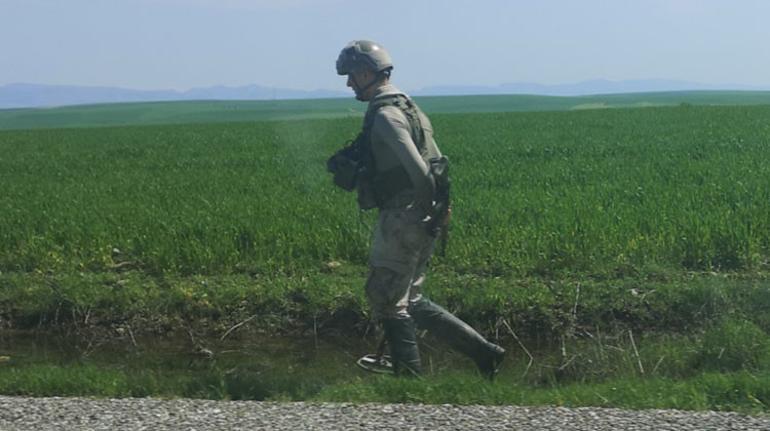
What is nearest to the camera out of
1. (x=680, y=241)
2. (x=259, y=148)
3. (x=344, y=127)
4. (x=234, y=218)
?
(x=680, y=241)

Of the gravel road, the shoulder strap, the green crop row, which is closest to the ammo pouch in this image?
the shoulder strap

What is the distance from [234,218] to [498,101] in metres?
93.8

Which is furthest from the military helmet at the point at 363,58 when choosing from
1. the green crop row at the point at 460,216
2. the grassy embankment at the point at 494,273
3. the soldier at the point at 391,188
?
the green crop row at the point at 460,216

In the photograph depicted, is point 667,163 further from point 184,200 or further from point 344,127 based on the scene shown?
point 344,127

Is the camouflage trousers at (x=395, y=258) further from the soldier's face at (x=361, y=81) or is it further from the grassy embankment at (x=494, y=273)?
the soldier's face at (x=361, y=81)

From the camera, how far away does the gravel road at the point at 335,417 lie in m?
4.59

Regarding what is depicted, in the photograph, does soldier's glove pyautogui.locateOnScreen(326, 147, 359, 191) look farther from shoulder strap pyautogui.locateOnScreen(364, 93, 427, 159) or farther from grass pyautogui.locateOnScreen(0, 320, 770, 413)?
grass pyautogui.locateOnScreen(0, 320, 770, 413)

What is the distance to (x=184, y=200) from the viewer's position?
14195 mm

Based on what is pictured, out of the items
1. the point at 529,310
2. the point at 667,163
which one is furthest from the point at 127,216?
the point at 667,163

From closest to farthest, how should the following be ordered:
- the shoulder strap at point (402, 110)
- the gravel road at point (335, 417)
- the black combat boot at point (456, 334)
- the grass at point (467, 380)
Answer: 1. the gravel road at point (335, 417)
2. the grass at point (467, 380)
3. the shoulder strap at point (402, 110)
4. the black combat boot at point (456, 334)

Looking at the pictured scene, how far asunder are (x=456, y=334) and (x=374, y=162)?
129 centimetres

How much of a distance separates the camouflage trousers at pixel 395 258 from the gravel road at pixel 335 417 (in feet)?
3.37

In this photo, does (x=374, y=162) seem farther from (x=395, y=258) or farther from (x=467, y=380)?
(x=467, y=380)

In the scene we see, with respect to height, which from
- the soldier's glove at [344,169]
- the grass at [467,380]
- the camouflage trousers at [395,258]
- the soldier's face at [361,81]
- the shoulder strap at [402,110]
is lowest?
the grass at [467,380]
